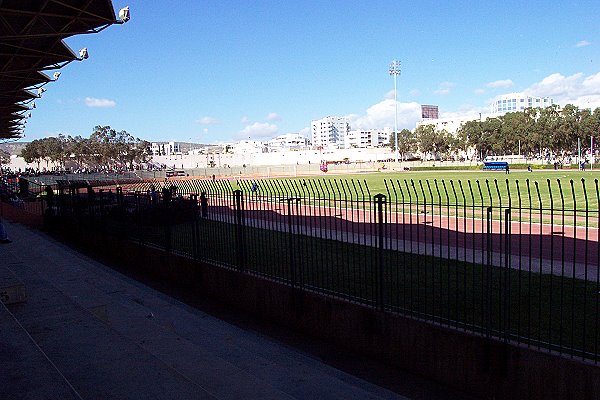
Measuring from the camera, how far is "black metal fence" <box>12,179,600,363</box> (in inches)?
247

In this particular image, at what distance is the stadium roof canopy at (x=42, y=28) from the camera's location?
19.1m

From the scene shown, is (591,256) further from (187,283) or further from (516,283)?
(187,283)

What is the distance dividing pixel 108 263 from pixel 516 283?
11140 millimetres

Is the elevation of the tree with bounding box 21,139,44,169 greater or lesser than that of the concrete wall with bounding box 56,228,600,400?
greater

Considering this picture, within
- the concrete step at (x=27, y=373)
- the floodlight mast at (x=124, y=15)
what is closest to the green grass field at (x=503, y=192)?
the concrete step at (x=27, y=373)

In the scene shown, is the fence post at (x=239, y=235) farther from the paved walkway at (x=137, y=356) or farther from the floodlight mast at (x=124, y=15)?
the floodlight mast at (x=124, y=15)

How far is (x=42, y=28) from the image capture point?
22594 mm

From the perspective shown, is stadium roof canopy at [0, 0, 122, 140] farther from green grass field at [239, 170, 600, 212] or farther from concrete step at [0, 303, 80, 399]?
concrete step at [0, 303, 80, 399]

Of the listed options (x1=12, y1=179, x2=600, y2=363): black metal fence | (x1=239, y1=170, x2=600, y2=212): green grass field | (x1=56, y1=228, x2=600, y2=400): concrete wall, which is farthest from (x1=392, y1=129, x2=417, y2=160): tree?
(x1=56, y1=228, x2=600, y2=400): concrete wall

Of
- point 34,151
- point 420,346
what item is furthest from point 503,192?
point 34,151

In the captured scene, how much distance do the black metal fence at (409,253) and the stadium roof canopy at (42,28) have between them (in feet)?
22.8

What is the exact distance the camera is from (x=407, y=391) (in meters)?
6.05

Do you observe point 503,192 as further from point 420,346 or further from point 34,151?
point 34,151

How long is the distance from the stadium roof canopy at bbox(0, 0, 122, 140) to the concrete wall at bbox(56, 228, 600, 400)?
14.7 m
